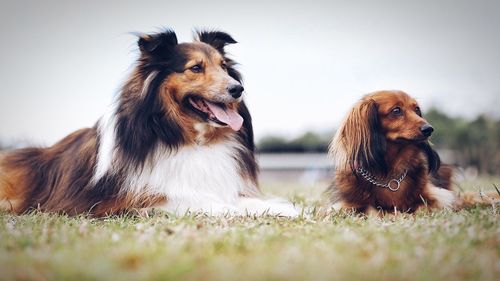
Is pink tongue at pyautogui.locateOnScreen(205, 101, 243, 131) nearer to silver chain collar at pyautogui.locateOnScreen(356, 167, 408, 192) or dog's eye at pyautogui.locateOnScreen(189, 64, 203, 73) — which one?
dog's eye at pyautogui.locateOnScreen(189, 64, 203, 73)

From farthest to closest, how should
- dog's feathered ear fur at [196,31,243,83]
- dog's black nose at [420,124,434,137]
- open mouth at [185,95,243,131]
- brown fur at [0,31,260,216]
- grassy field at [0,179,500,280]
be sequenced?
dog's feathered ear fur at [196,31,243,83], open mouth at [185,95,243,131], brown fur at [0,31,260,216], dog's black nose at [420,124,434,137], grassy field at [0,179,500,280]

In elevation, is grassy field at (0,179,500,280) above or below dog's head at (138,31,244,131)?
below

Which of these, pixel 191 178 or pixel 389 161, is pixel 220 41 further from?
pixel 389 161

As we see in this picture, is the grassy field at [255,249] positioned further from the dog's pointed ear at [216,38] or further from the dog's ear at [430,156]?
the dog's pointed ear at [216,38]

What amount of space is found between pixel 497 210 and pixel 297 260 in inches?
106

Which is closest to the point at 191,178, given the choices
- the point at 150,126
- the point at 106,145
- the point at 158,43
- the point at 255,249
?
the point at 150,126

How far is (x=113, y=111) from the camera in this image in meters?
5.31

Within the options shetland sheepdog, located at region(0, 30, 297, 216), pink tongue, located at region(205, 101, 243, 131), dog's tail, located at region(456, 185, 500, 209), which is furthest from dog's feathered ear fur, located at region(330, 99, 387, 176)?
pink tongue, located at region(205, 101, 243, 131)

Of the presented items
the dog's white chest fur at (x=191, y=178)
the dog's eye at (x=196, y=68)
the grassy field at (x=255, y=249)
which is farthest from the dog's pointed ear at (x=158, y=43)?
the grassy field at (x=255, y=249)

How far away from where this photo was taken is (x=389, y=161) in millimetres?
5207

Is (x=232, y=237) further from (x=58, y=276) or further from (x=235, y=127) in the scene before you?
(x=235, y=127)

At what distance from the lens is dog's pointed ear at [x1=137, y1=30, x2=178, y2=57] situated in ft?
16.8

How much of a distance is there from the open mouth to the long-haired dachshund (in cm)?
126

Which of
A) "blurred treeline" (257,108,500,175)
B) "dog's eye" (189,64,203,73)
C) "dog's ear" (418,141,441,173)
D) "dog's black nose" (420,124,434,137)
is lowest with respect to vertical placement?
"blurred treeline" (257,108,500,175)
